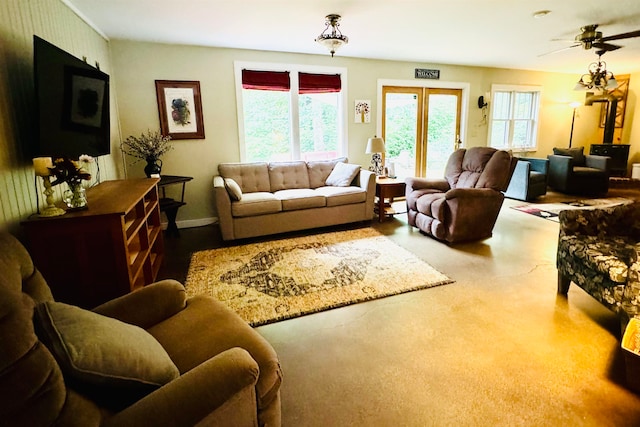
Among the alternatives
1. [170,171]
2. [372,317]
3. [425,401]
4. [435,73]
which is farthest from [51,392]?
[435,73]

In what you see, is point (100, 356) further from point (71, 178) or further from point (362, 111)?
point (362, 111)

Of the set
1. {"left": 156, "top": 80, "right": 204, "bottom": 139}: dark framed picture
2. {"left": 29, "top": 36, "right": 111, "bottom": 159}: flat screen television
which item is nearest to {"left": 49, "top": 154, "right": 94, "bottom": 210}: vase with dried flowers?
{"left": 29, "top": 36, "right": 111, "bottom": 159}: flat screen television

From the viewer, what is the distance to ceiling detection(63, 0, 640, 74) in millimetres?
3045

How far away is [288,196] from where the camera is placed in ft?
13.4

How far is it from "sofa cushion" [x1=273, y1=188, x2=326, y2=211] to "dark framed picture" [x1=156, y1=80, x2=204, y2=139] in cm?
146

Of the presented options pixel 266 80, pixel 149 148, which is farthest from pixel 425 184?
pixel 149 148

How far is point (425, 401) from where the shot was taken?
5.28 ft

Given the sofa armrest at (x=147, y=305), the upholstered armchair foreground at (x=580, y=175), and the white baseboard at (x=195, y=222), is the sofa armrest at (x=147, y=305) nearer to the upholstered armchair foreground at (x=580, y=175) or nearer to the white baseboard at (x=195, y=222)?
the white baseboard at (x=195, y=222)

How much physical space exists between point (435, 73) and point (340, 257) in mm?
4093

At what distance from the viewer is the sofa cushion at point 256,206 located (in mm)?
3775

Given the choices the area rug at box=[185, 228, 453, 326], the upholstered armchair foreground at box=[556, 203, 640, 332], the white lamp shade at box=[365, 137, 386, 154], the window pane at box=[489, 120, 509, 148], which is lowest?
the area rug at box=[185, 228, 453, 326]

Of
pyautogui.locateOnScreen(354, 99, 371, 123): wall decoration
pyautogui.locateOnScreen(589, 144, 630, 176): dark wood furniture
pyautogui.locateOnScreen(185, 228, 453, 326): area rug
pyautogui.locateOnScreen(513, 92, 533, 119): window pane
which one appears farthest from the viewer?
pyautogui.locateOnScreen(589, 144, 630, 176): dark wood furniture

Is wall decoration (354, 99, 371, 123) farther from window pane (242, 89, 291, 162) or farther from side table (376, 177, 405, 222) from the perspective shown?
side table (376, 177, 405, 222)

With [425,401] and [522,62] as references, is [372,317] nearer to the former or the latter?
[425,401]
